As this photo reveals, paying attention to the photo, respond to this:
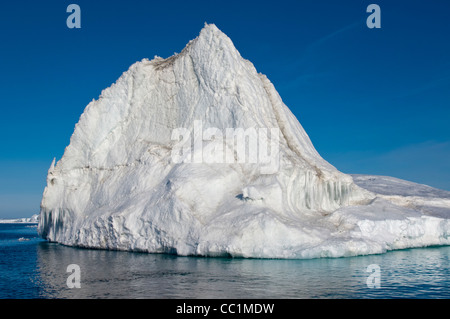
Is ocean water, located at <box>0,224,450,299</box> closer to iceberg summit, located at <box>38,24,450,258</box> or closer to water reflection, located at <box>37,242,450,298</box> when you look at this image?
water reflection, located at <box>37,242,450,298</box>

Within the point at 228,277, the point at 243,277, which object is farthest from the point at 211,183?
the point at 243,277

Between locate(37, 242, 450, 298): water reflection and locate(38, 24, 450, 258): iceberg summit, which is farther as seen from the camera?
locate(38, 24, 450, 258): iceberg summit

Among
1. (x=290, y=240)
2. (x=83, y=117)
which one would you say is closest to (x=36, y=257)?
(x=83, y=117)

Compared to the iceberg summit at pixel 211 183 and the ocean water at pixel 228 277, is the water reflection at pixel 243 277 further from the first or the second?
the iceberg summit at pixel 211 183

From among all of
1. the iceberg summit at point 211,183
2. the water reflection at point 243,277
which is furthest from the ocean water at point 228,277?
the iceberg summit at point 211,183

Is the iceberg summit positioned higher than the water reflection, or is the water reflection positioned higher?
the iceberg summit

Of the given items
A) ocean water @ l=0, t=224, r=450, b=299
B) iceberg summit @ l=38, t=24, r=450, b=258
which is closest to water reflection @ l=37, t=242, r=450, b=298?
ocean water @ l=0, t=224, r=450, b=299
